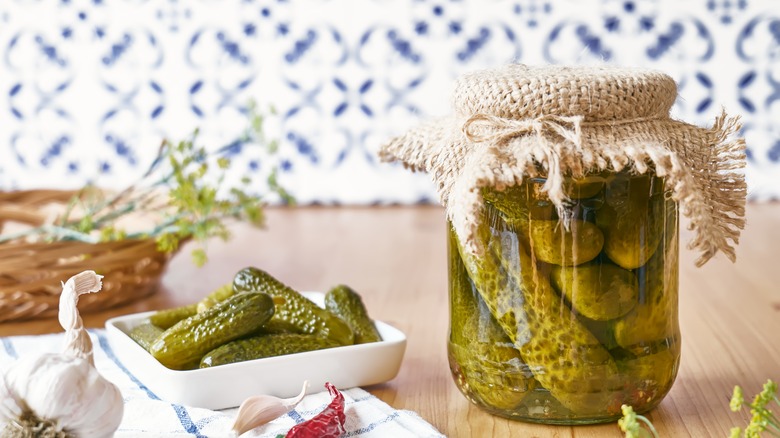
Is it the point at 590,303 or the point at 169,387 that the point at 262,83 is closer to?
the point at 169,387

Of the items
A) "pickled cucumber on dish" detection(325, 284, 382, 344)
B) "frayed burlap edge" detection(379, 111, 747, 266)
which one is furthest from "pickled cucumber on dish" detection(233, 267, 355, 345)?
"frayed burlap edge" detection(379, 111, 747, 266)

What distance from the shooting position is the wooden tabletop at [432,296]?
0.91 metres

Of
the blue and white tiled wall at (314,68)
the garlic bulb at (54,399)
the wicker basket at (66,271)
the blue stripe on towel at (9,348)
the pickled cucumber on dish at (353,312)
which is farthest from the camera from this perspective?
the blue and white tiled wall at (314,68)

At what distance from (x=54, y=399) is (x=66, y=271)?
0.60 metres

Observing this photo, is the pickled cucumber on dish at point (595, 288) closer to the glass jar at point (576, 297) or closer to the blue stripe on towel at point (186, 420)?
the glass jar at point (576, 297)

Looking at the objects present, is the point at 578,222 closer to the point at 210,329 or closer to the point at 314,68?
the point at 210,329

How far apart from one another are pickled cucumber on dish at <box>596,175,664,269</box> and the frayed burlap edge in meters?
0.02

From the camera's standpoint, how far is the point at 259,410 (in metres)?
0.84

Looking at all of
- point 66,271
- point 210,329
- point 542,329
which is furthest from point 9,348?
point 542,329

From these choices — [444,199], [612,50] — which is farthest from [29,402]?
[612,50]

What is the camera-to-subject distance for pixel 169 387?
905 mm

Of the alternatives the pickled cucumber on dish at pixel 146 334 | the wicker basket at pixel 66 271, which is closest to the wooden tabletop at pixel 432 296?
the wicker basket at pixel 66 271

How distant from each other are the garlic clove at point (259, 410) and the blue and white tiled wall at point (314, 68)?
1.24 m

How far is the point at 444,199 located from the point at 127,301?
719 mm
